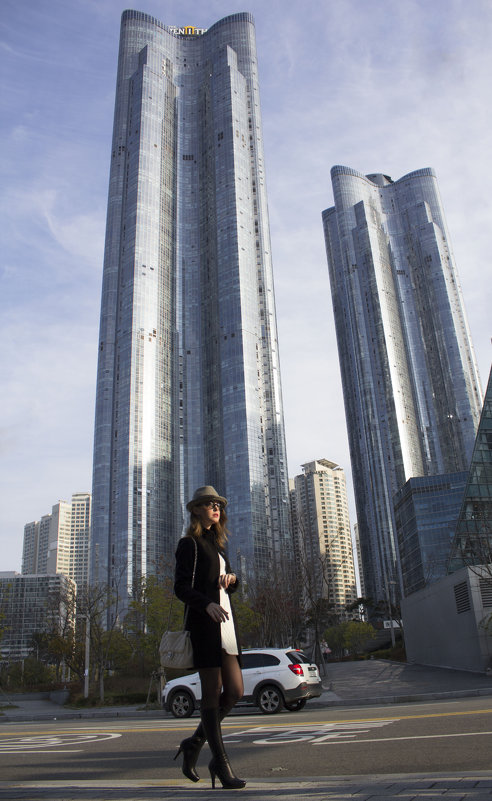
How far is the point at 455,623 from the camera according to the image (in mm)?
26125

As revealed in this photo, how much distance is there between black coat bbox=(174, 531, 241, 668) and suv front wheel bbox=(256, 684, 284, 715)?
400 inches

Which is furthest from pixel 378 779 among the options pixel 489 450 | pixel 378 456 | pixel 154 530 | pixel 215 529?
pixel 378 456

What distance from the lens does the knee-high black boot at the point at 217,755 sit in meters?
4.19

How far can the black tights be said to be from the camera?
14.5ft

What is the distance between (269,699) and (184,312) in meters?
133

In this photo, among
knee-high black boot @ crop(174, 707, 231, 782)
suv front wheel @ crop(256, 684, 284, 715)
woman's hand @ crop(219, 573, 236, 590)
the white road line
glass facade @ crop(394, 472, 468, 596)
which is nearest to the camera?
knee-high black boot @ crop(174, 707, 231, 782)

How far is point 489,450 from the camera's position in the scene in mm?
36938

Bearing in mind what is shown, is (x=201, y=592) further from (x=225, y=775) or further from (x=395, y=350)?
(x=395, y=350)

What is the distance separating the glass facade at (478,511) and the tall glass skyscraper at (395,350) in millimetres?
117302

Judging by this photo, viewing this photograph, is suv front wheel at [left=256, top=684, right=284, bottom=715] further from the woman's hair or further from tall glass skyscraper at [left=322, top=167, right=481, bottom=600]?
tall glass skyscraper at [left=322, top=167, right=481, bottom=600]

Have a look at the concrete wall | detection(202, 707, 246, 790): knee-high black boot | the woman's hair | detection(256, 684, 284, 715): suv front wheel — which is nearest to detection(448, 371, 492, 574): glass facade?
the concrete wall

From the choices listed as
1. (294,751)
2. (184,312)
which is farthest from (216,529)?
(184,312)

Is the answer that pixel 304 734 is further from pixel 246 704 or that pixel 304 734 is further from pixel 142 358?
pixel 142 358

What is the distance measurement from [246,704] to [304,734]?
22.9 ft
